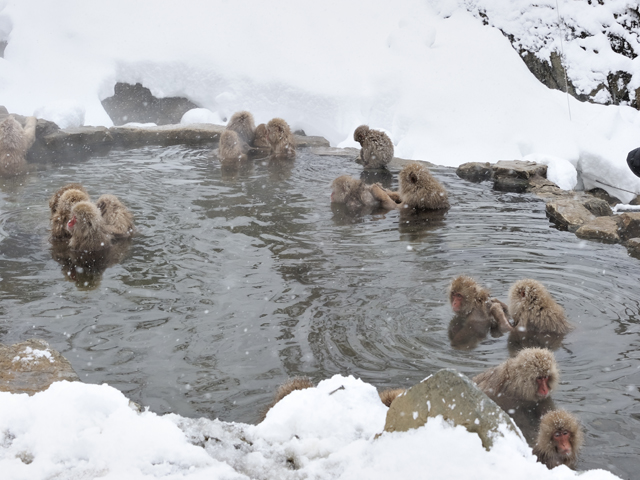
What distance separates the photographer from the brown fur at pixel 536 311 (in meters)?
4.47

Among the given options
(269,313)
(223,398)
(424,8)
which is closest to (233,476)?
(223,398)

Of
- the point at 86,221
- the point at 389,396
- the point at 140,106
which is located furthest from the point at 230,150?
the point at 389,396

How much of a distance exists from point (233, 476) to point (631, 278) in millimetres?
4392

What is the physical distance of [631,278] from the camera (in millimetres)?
5512

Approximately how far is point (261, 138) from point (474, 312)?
7314mm

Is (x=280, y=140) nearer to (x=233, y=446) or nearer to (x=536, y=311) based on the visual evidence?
(x=536, y=311)

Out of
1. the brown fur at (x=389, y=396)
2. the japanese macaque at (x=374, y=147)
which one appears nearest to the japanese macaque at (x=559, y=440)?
the brown fur at (x=389, y=396)

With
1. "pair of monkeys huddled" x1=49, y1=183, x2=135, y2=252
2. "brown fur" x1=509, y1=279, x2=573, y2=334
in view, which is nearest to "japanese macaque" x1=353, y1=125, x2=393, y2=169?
"pair of monkeys huddled" x1=49, y1=183, x2=135, y2=252

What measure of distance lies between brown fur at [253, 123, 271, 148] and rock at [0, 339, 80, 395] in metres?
7.79

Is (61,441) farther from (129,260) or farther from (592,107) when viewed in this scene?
(592,107)

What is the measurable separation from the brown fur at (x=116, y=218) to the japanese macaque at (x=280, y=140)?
4.17 m

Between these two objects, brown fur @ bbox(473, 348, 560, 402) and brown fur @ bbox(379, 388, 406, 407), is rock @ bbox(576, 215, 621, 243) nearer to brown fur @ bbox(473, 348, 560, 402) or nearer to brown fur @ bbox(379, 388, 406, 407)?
brown fur @ bbox(473, 348, 560, 402)

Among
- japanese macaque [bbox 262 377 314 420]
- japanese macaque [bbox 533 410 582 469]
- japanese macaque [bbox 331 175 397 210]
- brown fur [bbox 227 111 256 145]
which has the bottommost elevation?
japanese macaque [bbox 533 410 582 469]

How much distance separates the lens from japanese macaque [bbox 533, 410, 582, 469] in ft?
9.82
